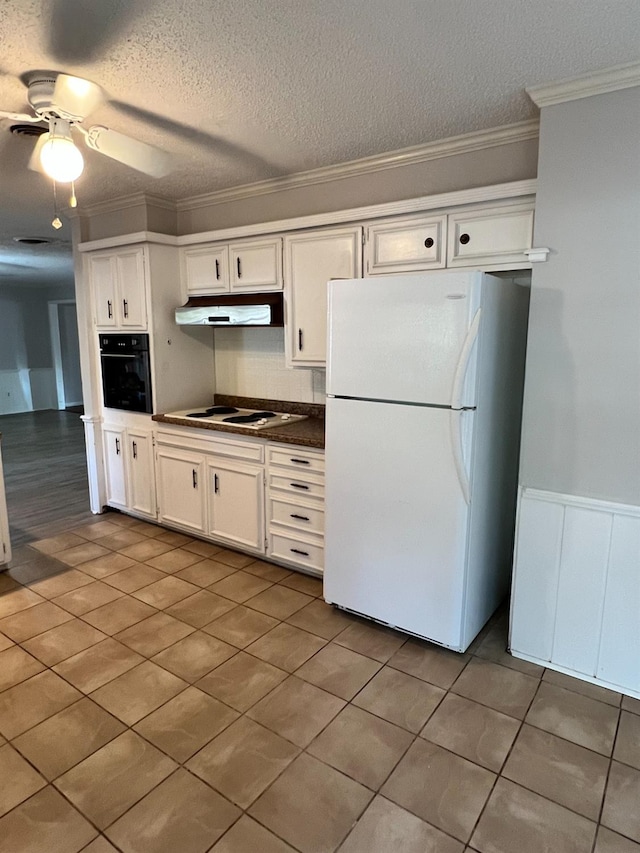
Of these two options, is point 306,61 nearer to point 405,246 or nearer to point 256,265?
point 405,246

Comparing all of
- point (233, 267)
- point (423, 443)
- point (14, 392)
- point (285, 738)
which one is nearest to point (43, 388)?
point (14, 392)

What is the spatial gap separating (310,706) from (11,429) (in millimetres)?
7657

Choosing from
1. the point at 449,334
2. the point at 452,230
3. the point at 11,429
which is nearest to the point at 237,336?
the point at 452,230

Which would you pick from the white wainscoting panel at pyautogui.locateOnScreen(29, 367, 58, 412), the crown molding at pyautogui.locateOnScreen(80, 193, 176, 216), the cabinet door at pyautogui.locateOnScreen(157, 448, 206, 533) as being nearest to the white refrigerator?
the cabinet door at pyautogui.locateOnScreen(157, 448, 206, 533)

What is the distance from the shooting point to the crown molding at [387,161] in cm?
246

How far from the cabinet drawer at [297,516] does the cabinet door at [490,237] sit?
1570mm

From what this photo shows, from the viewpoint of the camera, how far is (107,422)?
4164mm

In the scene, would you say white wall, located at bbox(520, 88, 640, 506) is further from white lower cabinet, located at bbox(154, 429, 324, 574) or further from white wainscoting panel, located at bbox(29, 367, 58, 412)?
white wainscoting panel, located at bbox(29, 367, 58, 412)

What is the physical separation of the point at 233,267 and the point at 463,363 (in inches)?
75.9

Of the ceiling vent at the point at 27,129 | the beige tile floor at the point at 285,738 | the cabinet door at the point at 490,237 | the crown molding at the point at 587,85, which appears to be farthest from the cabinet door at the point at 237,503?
the crown molding at the point at 587,85

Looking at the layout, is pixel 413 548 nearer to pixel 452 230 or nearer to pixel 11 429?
pixel 452 230

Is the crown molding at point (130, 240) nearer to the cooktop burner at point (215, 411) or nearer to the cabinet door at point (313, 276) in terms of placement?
the cabinet door at point (313, 276)

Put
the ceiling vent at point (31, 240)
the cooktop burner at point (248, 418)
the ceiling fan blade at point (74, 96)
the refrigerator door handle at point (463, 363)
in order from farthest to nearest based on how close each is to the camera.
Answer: the ceiling vent at point (31, 240) → the cooktop burner at point (248, 418) → the refrigerator door handle at point (463, 363) → the ceiling fan blade at point (74, 96)

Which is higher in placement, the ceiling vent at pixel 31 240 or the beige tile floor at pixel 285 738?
the ceiling vent at pixel 31 240
